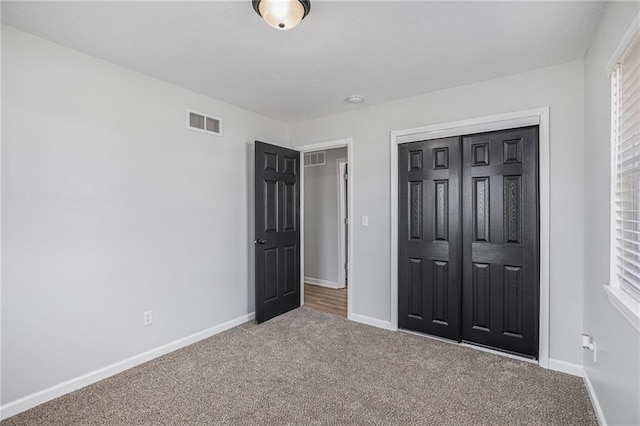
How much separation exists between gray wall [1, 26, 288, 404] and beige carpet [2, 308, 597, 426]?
0.33 metres

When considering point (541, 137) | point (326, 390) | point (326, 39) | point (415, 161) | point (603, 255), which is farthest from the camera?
point (415, 161)

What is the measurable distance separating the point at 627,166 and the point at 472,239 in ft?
4.47

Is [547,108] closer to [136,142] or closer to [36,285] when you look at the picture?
[136,142]

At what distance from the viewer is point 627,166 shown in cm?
164

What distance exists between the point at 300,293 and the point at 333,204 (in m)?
1.72

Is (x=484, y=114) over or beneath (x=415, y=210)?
over

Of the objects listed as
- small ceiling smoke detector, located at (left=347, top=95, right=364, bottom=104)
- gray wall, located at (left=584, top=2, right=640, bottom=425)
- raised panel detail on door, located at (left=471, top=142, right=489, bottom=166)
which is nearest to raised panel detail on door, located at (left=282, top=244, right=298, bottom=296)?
small ceiling smoke detector, located at (left=347, top=95, right=364, bottom=104)

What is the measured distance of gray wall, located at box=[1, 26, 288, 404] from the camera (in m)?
2.07

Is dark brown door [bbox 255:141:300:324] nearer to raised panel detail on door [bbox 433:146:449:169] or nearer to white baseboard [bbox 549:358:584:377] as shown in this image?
raised panel detail on door [bbox 433:146:449:169]

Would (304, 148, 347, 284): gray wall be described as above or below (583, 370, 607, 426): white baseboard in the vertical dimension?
above

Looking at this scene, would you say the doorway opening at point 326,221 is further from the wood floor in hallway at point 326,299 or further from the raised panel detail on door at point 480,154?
the raised panel detail on door at point 480,154

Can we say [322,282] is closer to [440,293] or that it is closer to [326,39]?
[440,293]

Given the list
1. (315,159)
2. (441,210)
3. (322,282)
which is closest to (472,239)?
(441,210)

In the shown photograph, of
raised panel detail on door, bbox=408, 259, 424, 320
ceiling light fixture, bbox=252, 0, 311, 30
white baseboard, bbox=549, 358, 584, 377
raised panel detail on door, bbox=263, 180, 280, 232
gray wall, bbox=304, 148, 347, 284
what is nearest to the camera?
ceiling light fixture, bbox=252, 0, 311, 30
